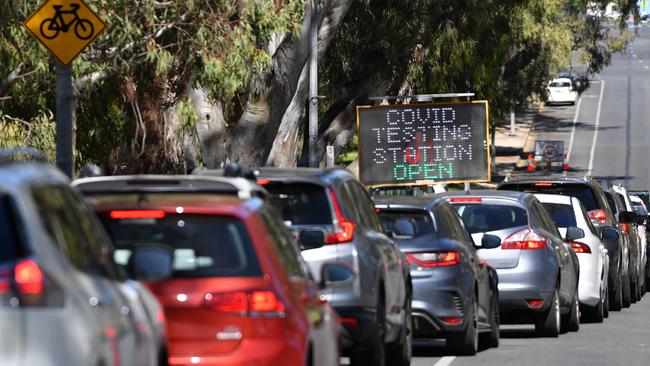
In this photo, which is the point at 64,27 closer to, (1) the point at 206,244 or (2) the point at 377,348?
(2) the point at 377,348

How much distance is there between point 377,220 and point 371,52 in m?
22.0

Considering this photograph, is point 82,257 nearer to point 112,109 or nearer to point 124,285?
point 124,285

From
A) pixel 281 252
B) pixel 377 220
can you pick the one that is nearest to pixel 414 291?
pixel 377 220

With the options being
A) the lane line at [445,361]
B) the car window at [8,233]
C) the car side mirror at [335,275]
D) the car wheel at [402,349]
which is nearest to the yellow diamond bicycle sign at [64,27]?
the car side mirror at [335,275]

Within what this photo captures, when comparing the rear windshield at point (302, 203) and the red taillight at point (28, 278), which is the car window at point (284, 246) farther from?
the red taillight at point (28, 278)

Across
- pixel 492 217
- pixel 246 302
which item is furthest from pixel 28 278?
pixel 492 217

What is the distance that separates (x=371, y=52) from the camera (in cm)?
3494

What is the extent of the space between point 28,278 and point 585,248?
51.1ft

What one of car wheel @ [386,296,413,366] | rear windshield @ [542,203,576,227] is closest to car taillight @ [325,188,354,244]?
car wheel @ [386,296,413,366]

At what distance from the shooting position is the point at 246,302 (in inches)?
317

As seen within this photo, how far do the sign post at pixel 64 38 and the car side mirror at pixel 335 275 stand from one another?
2955mm

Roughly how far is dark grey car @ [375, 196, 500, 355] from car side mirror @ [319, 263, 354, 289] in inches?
106

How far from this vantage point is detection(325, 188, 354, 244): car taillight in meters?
11.7

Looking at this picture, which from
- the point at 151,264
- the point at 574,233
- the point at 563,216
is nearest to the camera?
the point at 151,264
